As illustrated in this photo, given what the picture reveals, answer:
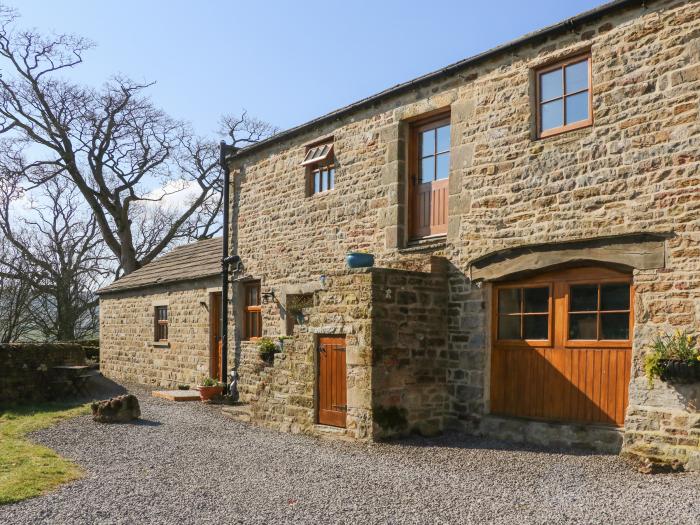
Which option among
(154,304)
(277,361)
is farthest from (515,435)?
(154,304)

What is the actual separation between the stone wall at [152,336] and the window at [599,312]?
854 centimetres

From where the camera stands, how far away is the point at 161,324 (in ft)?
58.9

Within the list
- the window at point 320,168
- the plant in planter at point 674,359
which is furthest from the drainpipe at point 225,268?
the plant in planter at point 674,359

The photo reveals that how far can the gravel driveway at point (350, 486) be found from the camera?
5617 millimetres

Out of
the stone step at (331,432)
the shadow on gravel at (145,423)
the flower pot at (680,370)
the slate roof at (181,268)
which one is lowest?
the shadow on gravel at (145,423)

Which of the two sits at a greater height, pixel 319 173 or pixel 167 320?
pixel 319 173

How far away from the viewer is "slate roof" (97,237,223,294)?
16562mm

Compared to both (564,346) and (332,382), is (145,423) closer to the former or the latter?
(332,382)

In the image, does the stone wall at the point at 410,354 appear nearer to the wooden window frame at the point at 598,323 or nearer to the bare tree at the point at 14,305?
the wooden window frame at the point at 598,323

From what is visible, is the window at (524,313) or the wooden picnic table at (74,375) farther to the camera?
the wooden picnic table at (74,375)

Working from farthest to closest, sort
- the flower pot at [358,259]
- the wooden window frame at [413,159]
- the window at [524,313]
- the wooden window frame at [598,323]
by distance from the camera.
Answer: the wooden window frame at [413,159]
the flower pot at [358,259]
the window at [524,313]
the wooden window frame at [598,323]

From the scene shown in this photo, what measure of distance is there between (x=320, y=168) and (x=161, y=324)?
798 centimetres

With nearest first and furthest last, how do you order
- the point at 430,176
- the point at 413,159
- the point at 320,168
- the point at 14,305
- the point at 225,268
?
the point at 430,176
the point at 413,159
the point at 320,168
the point at 225,268
the point at 14,305

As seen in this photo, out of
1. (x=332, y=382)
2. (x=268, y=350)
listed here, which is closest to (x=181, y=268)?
(x=268, y=350)
